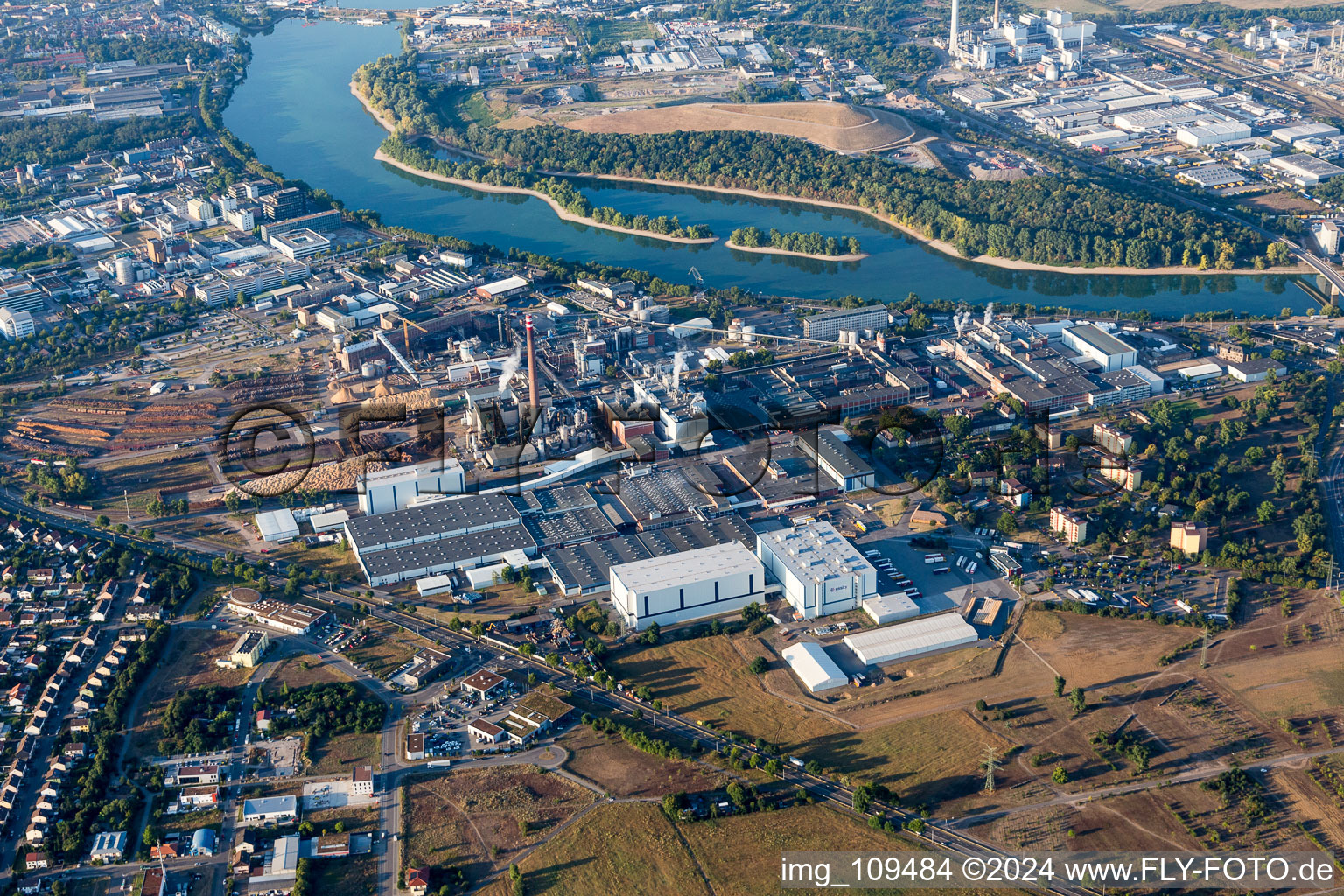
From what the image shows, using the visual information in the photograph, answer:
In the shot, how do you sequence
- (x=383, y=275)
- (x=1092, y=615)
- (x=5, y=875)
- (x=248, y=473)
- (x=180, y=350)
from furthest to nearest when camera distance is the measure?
(x=383, y=275) → (x=180, y=350) → (x=248, y=473) → (x=1092, y=615) → (x=5, y=875)

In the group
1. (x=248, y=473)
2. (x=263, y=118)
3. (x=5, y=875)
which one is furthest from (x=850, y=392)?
(x=263, y=118)

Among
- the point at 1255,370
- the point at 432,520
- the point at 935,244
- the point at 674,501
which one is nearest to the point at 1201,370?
the point at 1255,370

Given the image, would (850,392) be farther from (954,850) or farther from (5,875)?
(5,875)

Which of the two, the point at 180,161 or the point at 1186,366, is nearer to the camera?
the point at 1186,366

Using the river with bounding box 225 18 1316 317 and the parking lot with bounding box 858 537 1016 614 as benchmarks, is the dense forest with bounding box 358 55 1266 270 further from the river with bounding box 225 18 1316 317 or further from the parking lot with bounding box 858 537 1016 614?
the parking lot with bounding box 858 537 1016 614

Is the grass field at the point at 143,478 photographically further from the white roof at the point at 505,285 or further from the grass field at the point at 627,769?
the grass field at the point at 627,769

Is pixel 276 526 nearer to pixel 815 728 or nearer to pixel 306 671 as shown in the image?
pixel 306 671

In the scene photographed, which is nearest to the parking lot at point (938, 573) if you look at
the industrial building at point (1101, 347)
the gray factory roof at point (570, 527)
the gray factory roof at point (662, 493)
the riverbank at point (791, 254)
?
the gray factory roof at point (662, 493)
